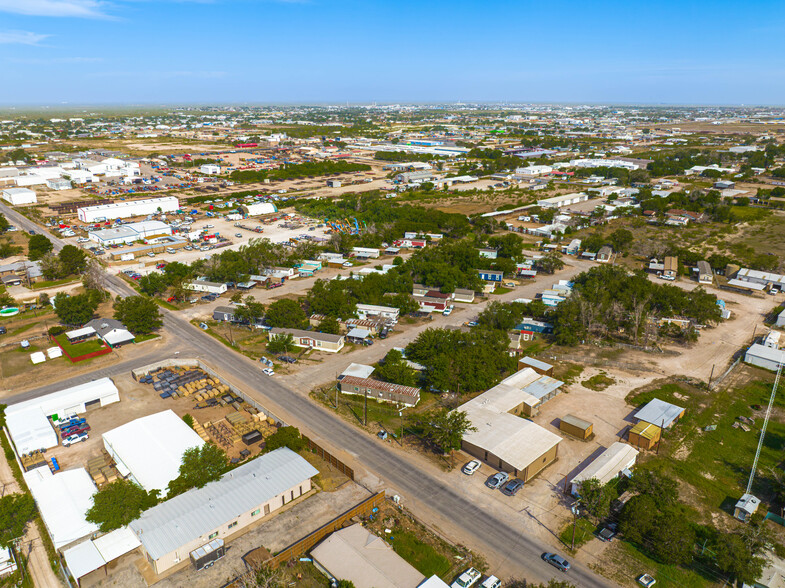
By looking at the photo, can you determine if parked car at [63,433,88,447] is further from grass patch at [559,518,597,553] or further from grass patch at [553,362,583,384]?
grass patch at [553,362,583,384]

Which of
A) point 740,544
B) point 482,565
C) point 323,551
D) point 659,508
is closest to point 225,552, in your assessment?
point 323,551

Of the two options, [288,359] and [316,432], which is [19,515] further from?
[288,359]

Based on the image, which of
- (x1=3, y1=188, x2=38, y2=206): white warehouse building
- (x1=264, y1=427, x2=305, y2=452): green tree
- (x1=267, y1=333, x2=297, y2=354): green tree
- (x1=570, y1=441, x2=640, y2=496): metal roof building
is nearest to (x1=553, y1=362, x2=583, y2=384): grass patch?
(x1=570, y1=441, x2=640, y2=496): metal roof building

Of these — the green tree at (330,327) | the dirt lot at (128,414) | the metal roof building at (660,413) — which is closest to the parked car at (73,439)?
the dirt lot at (128,414)

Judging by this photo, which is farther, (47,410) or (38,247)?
(38,247)

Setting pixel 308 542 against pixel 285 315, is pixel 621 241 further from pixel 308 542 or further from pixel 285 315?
pixel 308 542

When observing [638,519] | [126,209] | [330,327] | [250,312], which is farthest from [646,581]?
[126,209]
